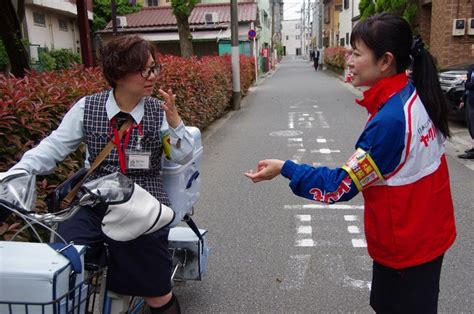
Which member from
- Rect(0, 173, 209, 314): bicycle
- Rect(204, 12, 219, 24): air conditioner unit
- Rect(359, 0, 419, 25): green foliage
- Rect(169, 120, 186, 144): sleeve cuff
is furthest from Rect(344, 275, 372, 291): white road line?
Rect(204, 12, 219, 24): air conditioner unit

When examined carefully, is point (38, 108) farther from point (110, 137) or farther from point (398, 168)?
point (398, 168)

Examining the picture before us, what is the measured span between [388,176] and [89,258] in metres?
1.30

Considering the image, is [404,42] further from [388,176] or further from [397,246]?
[397,246]

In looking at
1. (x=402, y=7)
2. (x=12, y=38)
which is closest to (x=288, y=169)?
(x=12, y=38)

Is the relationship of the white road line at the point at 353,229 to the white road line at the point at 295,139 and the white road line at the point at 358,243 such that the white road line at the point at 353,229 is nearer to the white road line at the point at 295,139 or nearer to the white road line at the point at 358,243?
the white road line at the point at 358,243

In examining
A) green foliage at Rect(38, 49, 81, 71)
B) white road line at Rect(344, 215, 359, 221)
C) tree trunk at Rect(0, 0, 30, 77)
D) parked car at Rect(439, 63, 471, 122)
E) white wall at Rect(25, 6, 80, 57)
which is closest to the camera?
white road line at Rect(344, 215, 359, 221)

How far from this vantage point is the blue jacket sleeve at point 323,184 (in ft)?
5.92

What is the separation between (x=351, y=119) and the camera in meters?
11.9

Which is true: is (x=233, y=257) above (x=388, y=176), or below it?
below

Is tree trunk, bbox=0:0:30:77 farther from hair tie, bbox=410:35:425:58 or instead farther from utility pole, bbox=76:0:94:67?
hair tie, bbox=410:35:425:58

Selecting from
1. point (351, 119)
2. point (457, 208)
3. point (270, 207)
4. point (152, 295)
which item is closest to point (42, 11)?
point (351, 119)

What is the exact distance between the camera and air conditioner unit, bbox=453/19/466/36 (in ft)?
46.6

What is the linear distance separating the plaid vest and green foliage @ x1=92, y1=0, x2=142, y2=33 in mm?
25236

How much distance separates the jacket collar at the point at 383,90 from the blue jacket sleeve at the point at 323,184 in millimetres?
296
